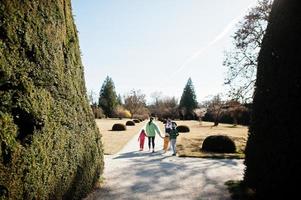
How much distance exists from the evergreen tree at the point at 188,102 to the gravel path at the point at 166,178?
7802 cm

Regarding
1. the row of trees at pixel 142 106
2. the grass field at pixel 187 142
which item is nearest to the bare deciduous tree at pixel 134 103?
the row of trees at pixel 142 106

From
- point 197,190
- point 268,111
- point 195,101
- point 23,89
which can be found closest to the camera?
point 23,89

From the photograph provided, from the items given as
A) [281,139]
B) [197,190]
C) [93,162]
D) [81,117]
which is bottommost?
[197,190]

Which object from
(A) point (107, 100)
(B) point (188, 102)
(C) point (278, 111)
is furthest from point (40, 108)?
(A) point (107, 100)

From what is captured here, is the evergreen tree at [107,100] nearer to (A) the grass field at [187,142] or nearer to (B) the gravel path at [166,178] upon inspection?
(A) the grass field at [187,142]

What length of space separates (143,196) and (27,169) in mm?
4518

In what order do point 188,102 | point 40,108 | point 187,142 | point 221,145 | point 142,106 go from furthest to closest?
point 142,106 < point 188,102 < point 187,142 < point 221,145 < point 40,108

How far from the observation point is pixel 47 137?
18.5 feet

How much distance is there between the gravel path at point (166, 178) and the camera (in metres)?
9.06

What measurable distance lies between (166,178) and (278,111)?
513cm

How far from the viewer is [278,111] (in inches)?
A: 278

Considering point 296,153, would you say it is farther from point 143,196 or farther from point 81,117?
point 81,117

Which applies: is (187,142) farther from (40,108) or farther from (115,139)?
(40,108)

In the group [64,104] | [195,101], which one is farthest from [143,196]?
[195,101]
